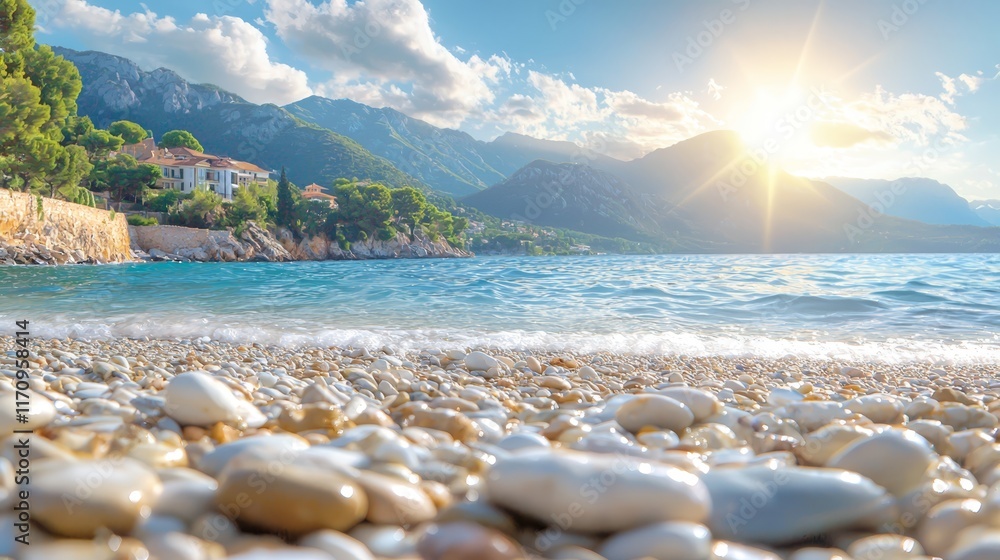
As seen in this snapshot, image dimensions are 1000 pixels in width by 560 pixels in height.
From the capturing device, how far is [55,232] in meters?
36.1

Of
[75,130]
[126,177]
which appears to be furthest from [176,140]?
[126,177]

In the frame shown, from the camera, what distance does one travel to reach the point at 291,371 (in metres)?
4.86

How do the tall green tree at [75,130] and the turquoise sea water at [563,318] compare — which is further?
the tall green tree at [75,130]

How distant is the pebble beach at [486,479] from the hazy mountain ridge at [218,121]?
128m

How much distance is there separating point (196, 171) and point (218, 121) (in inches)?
2984

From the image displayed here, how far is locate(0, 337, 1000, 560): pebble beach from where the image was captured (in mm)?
1469

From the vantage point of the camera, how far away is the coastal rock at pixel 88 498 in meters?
1.41

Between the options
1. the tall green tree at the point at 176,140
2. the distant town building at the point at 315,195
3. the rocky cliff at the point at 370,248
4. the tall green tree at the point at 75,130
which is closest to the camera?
the tall green tree at the point at 75,130

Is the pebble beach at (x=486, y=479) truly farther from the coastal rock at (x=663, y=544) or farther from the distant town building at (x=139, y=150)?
the distant town building at (x=139, y=150)

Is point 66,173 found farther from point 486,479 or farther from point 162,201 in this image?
point 486,479

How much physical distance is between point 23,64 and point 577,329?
4414 centimetres

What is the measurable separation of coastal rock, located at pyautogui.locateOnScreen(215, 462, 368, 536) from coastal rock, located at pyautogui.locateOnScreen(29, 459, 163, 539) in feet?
0.69

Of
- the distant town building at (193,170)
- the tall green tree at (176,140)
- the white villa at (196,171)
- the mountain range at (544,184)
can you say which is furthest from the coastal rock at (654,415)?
the mountain range at (544,184)

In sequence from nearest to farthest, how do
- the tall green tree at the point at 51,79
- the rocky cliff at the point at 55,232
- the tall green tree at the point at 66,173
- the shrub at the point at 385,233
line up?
1. the rocky cliff at the point at 55,232
2. the tall green tree at the point at 51,79
3. the tall green tree at the point at 66,173
4. the shrub at the point at 385,233
